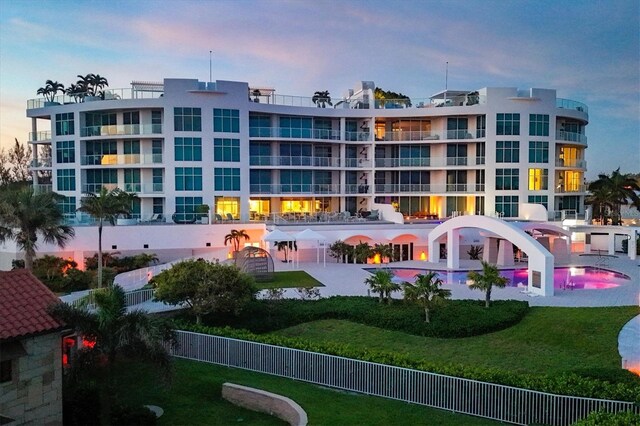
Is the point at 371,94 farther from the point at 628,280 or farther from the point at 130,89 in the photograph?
the point at 628,280

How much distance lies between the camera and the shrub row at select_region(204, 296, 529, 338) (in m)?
20.8

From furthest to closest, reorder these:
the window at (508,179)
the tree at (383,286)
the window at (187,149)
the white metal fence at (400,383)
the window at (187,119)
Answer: the window at (508,179), the window at (187,149), the window at (187,119), the tree at (383,286), the white metal fence at (400,383)

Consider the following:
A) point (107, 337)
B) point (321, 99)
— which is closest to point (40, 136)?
point (321, 99)

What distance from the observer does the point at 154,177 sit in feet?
146

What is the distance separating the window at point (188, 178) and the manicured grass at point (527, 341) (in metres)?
24.5

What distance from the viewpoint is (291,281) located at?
29953 mm

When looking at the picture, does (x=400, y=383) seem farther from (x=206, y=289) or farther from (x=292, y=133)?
(x=292, y=133)

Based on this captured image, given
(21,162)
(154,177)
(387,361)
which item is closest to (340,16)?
(387,361)

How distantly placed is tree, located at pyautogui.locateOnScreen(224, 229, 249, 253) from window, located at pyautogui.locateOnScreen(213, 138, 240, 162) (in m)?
7.28

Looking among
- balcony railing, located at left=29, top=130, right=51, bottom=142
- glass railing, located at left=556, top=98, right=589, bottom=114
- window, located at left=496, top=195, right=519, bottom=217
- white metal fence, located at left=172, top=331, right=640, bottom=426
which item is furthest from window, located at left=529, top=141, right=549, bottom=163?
balcony railing, located at left=29, top=130, right=51, bottom=142

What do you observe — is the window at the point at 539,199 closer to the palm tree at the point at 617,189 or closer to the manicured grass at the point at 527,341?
the palm tree at the point at 617,189

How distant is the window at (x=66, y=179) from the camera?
4581 cm

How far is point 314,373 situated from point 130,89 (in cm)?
3558

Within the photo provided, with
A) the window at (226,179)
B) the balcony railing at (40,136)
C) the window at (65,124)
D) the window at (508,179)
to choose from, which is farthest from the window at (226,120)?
the window at (508,179)
